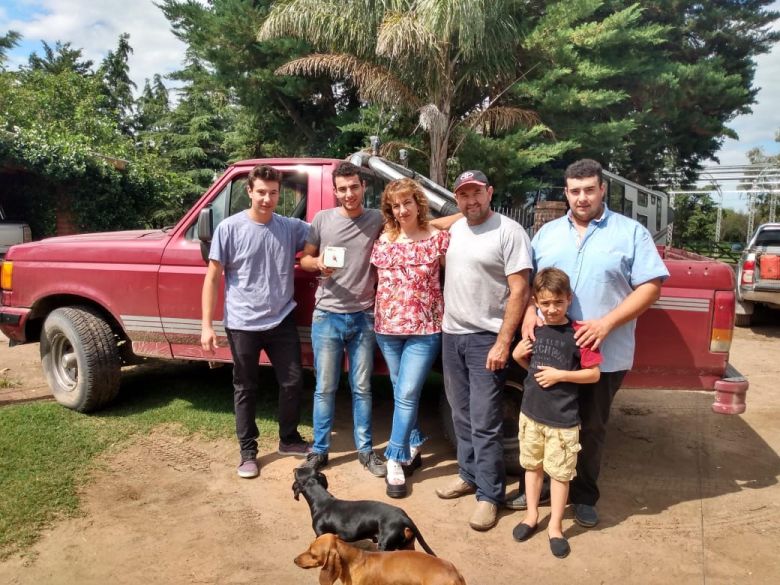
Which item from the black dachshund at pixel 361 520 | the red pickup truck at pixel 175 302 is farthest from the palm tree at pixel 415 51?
the black dachshund at pixel 361 520

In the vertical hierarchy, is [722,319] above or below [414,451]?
above

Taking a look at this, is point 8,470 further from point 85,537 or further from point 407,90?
point 407,90

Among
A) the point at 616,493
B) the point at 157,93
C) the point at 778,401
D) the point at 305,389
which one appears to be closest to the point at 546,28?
the point at 778,401

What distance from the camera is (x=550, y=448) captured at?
3.01 meters

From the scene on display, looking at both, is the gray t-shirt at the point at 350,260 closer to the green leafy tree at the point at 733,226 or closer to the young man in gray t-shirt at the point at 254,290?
the young man in gray t-shirt at the point at 254,290

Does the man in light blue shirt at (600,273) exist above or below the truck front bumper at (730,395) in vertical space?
above

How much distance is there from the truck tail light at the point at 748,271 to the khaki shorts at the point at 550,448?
7271mm

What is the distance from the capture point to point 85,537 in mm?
3062

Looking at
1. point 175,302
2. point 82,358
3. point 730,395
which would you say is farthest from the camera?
point 82,358

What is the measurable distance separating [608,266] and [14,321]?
4.62 m

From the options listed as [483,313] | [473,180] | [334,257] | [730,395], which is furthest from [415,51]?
[730,395]

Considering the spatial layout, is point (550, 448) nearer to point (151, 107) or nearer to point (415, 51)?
point (415, 51)

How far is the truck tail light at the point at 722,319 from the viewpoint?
3.37 m

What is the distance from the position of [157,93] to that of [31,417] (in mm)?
39433
